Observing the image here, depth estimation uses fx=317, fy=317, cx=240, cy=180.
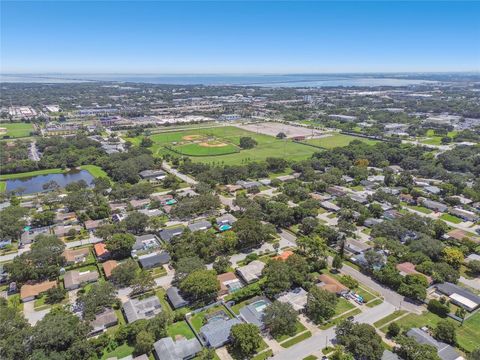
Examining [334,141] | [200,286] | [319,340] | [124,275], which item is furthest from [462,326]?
[334,141]

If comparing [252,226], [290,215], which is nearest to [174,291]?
[252,226]

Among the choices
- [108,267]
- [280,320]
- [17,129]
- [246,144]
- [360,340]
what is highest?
[17,129]

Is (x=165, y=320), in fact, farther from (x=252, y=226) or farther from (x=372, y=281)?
(x=372, y=281)

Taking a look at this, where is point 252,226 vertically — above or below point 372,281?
above

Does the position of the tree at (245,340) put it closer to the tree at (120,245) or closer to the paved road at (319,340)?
the paved road at (319,340)

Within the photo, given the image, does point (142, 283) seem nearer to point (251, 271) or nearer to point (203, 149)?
point (251, 271)

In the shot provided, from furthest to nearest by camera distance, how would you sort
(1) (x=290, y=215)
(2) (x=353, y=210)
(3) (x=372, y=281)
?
(2) (x=353, y=210) → (1) (x=290, y=215) → (3) (x=372, y=281)
